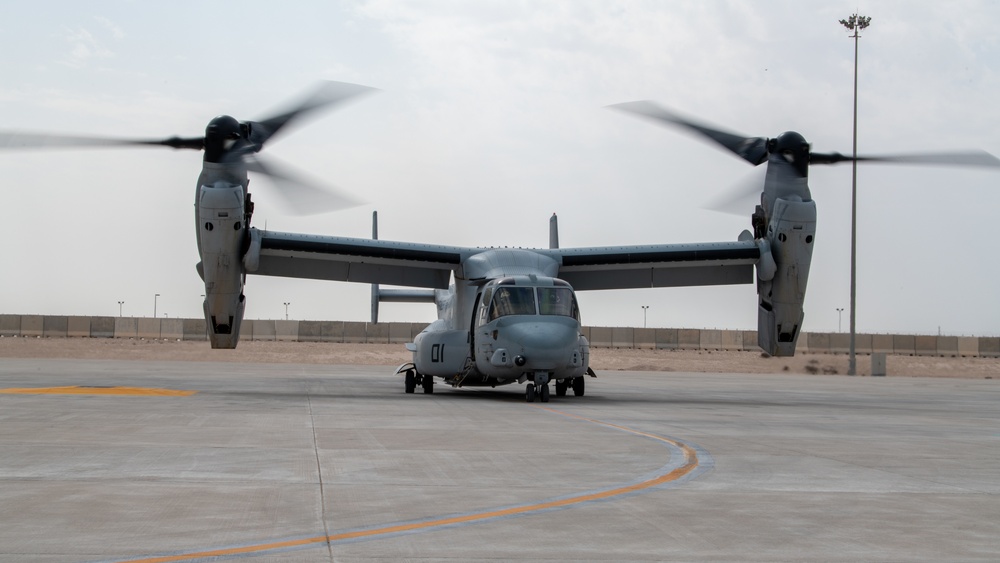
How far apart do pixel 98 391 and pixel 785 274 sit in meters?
14.7

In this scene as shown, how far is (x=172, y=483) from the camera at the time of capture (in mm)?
8312

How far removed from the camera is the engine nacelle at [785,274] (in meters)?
23.8

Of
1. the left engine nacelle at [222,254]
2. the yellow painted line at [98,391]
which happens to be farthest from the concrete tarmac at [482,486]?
the left engine nacelle at [222,254]

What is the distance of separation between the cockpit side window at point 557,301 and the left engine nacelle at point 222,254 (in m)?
6.48

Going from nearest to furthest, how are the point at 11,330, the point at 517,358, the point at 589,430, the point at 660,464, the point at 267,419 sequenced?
1. the point at 660,464
2. the point at 589,430
3. the point at 267,419
4. the point at 517,358
5. the point at 11,330

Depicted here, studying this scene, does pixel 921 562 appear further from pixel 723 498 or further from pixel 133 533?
pixel 133 533

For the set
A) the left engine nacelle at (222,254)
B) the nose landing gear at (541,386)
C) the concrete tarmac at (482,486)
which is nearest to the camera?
the concrete tarmac at (482,486)

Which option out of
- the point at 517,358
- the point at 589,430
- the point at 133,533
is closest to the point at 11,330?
the point at 517,358

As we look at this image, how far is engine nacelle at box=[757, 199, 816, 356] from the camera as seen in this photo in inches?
935

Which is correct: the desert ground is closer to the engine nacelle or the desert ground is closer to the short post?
the short post

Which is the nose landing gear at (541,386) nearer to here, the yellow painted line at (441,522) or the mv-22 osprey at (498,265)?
the mv-22 osprey at (498,265)

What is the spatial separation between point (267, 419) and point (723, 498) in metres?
8.44

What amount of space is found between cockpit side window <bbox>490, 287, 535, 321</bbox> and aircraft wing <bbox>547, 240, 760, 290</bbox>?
4.22 metres

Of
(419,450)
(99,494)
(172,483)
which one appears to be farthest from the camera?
(419,450)
